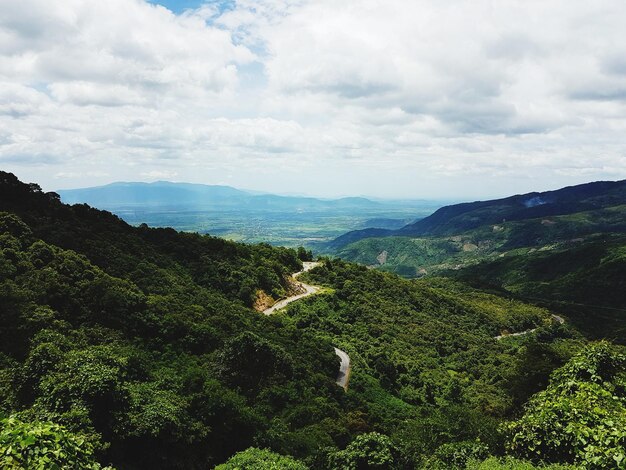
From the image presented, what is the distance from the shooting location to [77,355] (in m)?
26.7

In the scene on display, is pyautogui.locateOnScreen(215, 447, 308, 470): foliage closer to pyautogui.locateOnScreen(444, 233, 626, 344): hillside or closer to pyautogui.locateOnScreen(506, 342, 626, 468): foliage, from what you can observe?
pyautogui.locateOnScreen(506, 342, 626, 468): foliage

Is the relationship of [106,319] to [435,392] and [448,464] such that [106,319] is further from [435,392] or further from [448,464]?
[435,392]

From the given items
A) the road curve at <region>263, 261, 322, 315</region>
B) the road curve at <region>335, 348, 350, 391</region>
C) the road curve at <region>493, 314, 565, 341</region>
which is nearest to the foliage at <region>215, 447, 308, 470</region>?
the road curve at <region>335, 348, 350, 391</region>

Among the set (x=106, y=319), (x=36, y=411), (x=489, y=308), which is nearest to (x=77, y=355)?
(x=36, y=411)

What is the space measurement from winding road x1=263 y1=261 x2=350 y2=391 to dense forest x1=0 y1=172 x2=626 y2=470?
1427mm

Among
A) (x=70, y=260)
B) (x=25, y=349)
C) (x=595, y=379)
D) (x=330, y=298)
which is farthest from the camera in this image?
(x=330, y=298)

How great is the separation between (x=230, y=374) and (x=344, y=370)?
77.1 ft

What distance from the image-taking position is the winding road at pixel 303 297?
5548 cm

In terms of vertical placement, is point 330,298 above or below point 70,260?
below

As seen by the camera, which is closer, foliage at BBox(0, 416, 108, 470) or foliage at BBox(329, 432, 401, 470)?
foliage at BBox(0, 416, 108, 470)

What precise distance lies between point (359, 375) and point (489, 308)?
86889 mm

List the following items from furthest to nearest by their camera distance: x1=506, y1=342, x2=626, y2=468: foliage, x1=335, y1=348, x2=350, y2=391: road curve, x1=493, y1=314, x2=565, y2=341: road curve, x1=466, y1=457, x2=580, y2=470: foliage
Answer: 1. x1=493, y1=314, x2=565, y2=341: road curve
2. x1=335, y1=348, x2=350, y2=391: road curve
3. x1=466, y1=457, x2=580, y2=470: foliage
4. x1=506, y1=342, x2=626, y2=468: foliage

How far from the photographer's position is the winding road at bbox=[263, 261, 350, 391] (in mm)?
55478

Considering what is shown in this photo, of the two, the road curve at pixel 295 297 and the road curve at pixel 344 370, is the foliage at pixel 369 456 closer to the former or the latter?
the road curve at pixel 344 370
